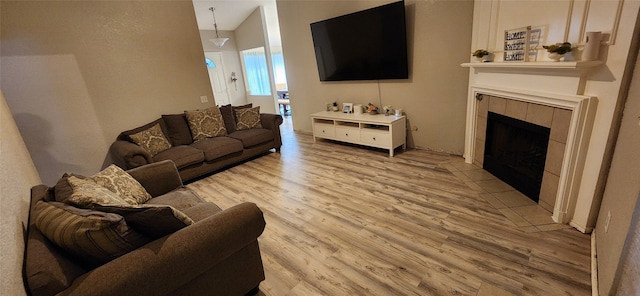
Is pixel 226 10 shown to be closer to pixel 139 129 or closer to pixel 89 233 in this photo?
pixel 139 129

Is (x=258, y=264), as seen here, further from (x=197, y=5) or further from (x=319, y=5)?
(x=197, y=5)

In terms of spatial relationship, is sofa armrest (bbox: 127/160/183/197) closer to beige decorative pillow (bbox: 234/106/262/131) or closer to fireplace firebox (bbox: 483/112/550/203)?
beige decorative pillow (bbox: 234/106/262/131)

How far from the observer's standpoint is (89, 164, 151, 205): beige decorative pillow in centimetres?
196

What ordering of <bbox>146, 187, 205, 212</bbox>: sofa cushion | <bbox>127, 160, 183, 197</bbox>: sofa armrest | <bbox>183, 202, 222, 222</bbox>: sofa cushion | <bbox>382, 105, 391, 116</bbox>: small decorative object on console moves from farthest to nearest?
<bbox>382, 105, 391, 116</bbox>: small decorative object on console, <bbox>127, 160, 183, 197</bbox>: sofa armrest, <bbox>146, 187, 205, 212</bbox>: sofa cushion, <bbox>183, 202, 222, 222</bbox>: sofa cushion

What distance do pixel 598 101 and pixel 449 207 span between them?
1298mm

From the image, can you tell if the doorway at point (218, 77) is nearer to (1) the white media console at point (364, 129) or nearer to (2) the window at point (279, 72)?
(2) the window at point (279, 72)

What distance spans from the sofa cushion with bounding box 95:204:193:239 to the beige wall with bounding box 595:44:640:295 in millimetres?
2049

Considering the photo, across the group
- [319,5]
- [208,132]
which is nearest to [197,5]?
[319,5]

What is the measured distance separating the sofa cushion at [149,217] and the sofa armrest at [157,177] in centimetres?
107

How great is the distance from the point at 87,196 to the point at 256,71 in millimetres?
7107

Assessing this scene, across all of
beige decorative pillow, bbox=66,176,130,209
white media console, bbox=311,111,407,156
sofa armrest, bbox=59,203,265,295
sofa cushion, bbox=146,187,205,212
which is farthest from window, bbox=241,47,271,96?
sofa armrest, bbox=59,203,265,295

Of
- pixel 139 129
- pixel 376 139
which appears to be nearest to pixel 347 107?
pixel 376 139

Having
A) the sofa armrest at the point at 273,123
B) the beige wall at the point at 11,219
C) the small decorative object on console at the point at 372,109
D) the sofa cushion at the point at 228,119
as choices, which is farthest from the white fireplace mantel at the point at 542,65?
the sofa cushion at the point at 228,119

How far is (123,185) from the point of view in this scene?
6.75 ft
